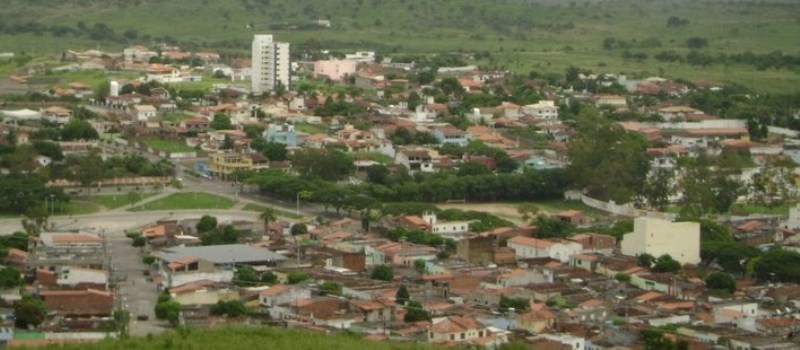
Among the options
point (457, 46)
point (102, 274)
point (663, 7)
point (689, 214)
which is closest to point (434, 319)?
point (102, 274)

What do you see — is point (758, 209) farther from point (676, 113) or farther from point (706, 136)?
point (676, 113)

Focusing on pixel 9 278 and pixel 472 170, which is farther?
pixel 472 170

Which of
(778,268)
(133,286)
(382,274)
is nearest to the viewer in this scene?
(133,286)

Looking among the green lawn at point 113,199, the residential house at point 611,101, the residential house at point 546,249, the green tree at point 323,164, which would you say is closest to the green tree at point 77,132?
the green tree at point 323,164

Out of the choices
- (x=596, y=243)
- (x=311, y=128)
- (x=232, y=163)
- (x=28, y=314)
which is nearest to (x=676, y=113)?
(x=311, y=128)

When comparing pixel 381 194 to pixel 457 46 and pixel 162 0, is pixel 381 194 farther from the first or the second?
pixel 162 0

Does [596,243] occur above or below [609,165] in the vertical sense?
below
